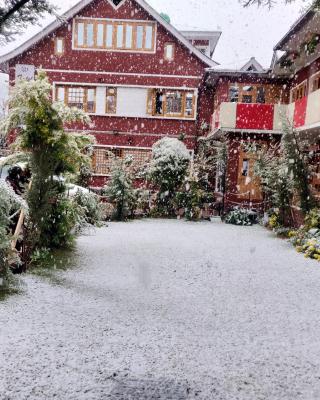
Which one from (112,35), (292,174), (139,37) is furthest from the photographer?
(139,37)

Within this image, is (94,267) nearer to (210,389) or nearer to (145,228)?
(210,389)

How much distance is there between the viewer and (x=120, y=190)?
57.7 feet

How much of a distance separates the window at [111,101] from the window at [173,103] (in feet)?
5.43

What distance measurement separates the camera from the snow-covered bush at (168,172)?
1934 centimetres

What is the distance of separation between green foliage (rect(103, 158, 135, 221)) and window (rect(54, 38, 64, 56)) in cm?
772

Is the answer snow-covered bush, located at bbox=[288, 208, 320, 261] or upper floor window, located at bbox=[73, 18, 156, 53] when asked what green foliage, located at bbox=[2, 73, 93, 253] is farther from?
upper floor window, located at bbox=[73, 18, 156, 53]

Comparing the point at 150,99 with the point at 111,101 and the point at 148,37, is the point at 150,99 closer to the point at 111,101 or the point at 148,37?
the point at 111,101

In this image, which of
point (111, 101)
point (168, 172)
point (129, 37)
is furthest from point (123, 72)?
point (168, 172)

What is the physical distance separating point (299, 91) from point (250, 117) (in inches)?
102

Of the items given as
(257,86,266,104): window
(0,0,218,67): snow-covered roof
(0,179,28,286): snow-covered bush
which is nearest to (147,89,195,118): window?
(0,0,218,67): snow-covered roof

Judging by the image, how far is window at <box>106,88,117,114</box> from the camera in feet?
75.0

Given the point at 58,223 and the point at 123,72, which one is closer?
the point at 58,223

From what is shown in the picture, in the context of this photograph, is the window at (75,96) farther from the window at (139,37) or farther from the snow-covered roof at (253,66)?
the snow-covered roof at (253,66)

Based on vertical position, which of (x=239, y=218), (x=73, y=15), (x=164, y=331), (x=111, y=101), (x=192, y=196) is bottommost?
(x=239, y=218)
